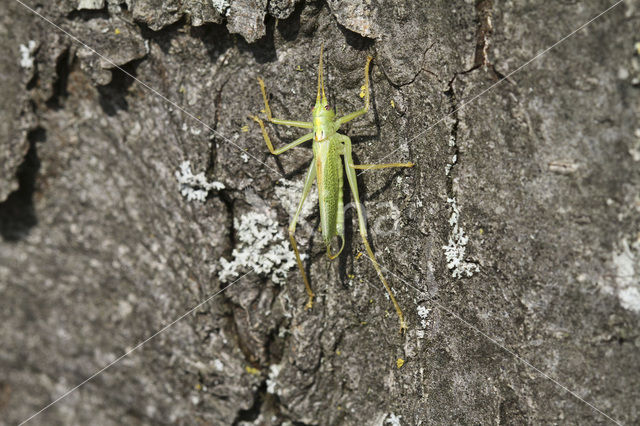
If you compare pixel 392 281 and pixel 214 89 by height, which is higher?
pixel 214 89

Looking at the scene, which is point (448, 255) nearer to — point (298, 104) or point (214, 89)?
point (298, 104)

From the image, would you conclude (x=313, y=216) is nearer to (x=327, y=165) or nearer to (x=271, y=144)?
(x=327, y=165)

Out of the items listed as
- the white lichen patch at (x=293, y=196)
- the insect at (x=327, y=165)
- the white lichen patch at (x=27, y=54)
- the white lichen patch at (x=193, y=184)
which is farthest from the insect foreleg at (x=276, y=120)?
the white lichen patch at (x=27, y=54)

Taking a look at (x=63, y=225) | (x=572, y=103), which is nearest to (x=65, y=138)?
(x=63, y=225)

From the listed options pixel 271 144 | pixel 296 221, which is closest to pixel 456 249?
pixel 296 221

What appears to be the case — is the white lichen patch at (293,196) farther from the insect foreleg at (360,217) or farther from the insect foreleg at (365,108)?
the insect foreleg at (365,108)

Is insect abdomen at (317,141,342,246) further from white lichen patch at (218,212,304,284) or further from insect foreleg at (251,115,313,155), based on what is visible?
white lichen patch at (218,212,304,284)
